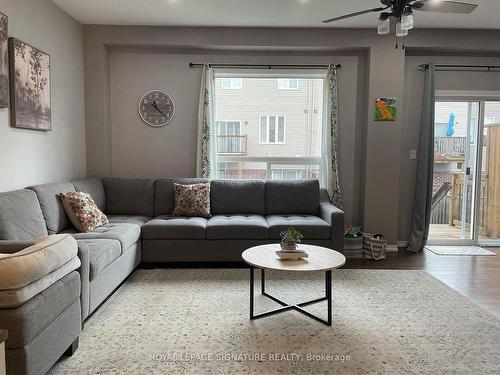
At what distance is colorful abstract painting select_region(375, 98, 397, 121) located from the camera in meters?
4.62

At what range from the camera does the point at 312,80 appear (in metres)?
4.96

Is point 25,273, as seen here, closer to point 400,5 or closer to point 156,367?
point 156,367

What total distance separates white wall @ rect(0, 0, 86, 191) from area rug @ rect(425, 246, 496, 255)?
462 centimetres

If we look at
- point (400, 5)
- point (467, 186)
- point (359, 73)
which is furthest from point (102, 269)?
point (467, 186)

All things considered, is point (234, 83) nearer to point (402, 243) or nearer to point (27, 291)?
point (402, 243)

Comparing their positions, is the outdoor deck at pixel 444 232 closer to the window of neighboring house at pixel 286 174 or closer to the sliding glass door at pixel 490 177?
the sliding glass door at pixel 490 177

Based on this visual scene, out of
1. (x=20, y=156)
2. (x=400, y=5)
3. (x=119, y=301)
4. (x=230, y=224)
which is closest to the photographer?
(x=400, y=5)

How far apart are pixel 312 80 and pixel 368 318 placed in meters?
3.27

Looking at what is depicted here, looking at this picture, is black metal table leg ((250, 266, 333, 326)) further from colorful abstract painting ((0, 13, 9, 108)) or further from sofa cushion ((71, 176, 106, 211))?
colorful abstract painting ((0, 13, 9, 108))

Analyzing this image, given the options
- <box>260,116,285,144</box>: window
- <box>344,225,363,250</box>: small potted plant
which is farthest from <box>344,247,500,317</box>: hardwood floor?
<box>260,116,285,144</box>: window

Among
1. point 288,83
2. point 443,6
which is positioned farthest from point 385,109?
point 443,6

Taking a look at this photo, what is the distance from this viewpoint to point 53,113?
3852 mm

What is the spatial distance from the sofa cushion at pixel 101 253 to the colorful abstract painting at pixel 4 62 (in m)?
1.34

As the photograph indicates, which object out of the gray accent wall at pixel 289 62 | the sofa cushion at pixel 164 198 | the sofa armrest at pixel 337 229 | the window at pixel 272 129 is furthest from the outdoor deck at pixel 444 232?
the sofa cushion at pixel 164 198
